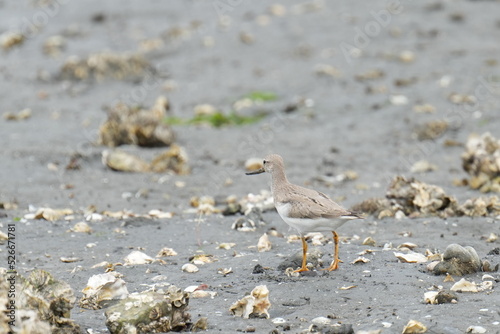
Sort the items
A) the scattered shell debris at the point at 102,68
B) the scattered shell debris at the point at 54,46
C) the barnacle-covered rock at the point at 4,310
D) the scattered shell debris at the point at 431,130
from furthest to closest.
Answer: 1. the scattered shell debris at the point at 54,46
2. the scattered shell debris at the point at 102,68
3. the scattered shell debris at the point at 431,130
4. the barnacle-covered rock at the point at 4,310

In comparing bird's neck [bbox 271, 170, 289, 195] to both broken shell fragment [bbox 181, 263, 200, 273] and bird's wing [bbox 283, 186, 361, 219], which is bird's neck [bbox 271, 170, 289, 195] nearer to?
bird's wing [bbox 283, 186, 361, 219]

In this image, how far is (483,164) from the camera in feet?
29.4

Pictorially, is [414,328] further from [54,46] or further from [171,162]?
[54,46]

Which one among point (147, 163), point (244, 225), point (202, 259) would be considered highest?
point (202, 259)

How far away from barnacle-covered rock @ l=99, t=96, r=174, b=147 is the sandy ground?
9.7 inches

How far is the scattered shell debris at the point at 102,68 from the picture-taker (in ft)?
51.3

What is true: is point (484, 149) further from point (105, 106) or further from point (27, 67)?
point (27, 67)

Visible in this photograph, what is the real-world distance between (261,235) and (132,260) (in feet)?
4.73

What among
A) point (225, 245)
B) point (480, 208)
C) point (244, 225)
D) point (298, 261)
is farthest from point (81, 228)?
point (480, 208)

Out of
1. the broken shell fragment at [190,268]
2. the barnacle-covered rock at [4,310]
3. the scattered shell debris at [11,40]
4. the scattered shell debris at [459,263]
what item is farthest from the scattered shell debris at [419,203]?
the scattered shell debris at [11,40]

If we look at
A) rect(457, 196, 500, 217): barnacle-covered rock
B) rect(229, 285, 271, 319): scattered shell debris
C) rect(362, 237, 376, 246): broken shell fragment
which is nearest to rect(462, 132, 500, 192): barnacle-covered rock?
rect(457, 196, 500, 217): barnacle-covered rock

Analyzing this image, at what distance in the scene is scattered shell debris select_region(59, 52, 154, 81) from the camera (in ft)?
51.3

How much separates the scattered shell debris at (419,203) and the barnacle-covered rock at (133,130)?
4262 millimetres

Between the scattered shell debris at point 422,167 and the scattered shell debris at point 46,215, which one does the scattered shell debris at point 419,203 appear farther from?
the scattered shell debris at point 46,215
